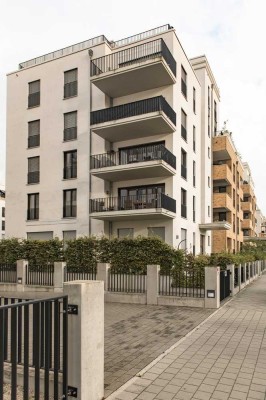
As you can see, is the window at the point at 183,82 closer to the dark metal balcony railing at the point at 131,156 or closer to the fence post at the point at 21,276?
the dark metal balcony railing at the point at 131,156

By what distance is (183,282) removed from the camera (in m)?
13.1

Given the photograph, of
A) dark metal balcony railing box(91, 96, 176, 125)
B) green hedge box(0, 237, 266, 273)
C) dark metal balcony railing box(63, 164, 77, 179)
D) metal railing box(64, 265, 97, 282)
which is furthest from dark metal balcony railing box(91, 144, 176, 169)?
metal railing box(64, 265, 97, 282)

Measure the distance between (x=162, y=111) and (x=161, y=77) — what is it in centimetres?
289

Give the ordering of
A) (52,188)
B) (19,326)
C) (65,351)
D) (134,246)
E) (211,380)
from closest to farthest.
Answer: (19,326) < (65,351) < (211,380) < (134,246) < (52,188)

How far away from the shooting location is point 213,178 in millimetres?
33531

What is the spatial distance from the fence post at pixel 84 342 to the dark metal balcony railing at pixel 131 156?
17.6m

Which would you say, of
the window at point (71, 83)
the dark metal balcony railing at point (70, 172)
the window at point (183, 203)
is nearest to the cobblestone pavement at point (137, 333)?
the window at point (183, 203)

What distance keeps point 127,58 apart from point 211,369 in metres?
22.3

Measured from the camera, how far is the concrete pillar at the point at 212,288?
12180 millimetres

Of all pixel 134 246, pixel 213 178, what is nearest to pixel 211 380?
pixel 134 246

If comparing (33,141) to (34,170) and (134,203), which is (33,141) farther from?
(134,203)

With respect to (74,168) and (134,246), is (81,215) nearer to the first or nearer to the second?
(74,168)

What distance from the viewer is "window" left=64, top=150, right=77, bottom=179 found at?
991 inches

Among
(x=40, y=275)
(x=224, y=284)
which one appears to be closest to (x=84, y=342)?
(x=224, y=284)
